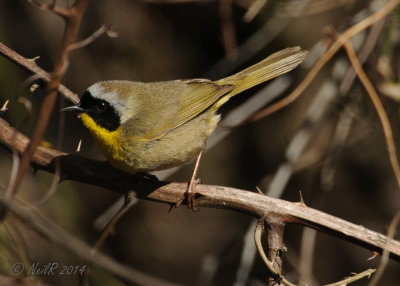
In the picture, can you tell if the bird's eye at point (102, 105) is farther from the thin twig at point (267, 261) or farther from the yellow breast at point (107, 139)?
the thin twig at point (267, 261)

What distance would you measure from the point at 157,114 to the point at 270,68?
1066mm

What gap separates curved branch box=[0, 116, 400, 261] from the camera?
2.32 meters

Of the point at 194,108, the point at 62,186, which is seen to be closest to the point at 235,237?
the point at 194,108

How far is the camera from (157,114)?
3795mm

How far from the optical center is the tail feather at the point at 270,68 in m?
3.98

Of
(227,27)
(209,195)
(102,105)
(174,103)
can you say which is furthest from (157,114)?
(227,27)

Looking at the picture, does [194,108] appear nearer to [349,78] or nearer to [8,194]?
[349,78]

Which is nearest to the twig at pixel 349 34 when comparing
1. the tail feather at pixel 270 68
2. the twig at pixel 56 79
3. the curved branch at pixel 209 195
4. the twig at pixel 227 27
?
the tail feather at pixel 270 68

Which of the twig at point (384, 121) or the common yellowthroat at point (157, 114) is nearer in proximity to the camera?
the twig at point (384, 121)

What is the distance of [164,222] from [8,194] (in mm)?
4851

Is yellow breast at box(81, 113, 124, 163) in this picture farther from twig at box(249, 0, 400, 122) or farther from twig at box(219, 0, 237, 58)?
twig at box(219, 0, 237, 58)

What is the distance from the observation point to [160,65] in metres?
6.27

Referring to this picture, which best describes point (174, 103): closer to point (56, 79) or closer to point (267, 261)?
point (267, 261)

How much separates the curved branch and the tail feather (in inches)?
56.4
